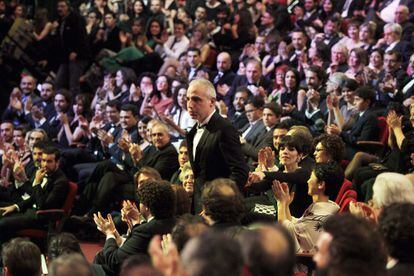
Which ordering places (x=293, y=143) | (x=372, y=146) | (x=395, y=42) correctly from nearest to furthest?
(x=293, y=143) < (x=372, y=146) < (x=395, y=42)

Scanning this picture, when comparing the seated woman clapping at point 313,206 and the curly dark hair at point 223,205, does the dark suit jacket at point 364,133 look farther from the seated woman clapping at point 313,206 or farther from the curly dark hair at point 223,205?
the curly dark hair at point 223,205

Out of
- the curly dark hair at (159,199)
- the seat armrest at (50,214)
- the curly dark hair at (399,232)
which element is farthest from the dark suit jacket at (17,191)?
the curly dark hair at (399,232)

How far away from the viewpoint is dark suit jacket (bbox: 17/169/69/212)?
26.2 feet

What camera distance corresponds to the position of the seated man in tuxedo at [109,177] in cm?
875

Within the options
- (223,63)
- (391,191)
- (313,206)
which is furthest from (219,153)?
(223,63)

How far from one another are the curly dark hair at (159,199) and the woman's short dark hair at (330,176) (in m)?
0.97

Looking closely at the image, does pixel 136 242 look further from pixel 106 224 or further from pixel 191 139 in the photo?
pixel 191 139

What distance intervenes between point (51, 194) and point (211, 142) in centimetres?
282

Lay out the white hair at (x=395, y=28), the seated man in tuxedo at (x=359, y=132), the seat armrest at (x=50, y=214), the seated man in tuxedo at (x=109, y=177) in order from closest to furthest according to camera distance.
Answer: the seat armrest at (x=50, y=214)
the seated man in tuxedo at (x=359, y=132)
the seated man in tuxedo at (x=109, y=177)
the white hair at (x=395, y=28)

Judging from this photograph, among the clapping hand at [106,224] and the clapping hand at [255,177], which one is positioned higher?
the clapping hand at [255,177]

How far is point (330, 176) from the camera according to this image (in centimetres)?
557

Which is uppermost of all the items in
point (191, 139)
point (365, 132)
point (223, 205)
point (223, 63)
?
point (223, 205)

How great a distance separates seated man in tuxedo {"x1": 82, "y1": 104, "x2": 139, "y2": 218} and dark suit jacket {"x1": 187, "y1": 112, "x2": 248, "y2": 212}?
3.24 meters

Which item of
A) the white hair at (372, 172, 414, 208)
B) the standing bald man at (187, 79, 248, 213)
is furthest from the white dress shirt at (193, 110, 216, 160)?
the white hair at (372, 172, 414, 208)
